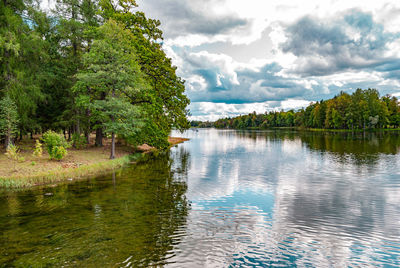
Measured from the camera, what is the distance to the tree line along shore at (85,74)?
25016mm

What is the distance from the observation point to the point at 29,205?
47.4 feet

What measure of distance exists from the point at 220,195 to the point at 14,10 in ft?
99.7

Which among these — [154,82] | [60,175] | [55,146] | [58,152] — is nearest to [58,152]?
[58,152]

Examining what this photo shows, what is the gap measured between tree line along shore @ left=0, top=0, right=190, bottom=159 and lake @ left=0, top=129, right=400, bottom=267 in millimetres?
10803

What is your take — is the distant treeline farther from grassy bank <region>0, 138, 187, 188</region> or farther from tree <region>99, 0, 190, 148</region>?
grassy bank <region>0, 138, 187, 188</region>

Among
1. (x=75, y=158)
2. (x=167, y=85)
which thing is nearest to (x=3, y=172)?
(x=75, y=158)

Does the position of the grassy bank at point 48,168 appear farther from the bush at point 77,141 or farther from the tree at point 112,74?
the bush at point 77,141

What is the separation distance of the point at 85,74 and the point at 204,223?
893 inches

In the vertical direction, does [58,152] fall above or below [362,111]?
below

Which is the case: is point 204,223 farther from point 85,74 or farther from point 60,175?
point 85,74

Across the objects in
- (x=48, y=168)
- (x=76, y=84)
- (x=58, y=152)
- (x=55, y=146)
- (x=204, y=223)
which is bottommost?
(x=204, y=223)

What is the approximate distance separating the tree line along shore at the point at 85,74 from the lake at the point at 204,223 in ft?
35.4

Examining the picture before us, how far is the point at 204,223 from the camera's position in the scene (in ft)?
39.5

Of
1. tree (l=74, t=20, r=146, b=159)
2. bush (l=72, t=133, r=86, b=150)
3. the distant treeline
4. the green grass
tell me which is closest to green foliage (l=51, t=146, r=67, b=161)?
the green grass
